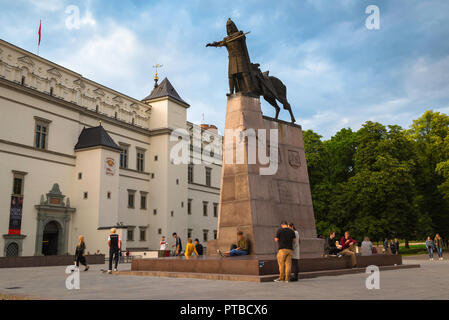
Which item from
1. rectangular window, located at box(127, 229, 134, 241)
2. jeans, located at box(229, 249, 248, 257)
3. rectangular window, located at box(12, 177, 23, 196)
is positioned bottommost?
jeans, located at box(229, 249, 248, 257)

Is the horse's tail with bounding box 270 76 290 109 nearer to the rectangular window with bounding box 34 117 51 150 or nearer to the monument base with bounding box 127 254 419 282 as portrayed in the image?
the monument base with bounding box 127 254 419 282

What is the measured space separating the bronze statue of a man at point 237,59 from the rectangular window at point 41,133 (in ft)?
73.4

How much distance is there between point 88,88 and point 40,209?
489 inches

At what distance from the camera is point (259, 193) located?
45.9 feet

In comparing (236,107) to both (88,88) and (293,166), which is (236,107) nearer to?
(293,166)

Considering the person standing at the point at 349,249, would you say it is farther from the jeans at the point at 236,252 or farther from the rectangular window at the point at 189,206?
the rectangular window at the point at 189,206

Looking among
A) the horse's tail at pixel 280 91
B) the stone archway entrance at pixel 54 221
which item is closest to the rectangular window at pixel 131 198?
the stone archway entrance at pixel 54 221

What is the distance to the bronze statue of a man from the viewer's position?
50.1 ft

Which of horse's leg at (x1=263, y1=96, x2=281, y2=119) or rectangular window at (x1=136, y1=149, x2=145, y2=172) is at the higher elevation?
rectangular window at (x1=136, y1=149, x2=145, y2=172)

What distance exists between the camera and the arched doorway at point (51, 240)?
32.9 m

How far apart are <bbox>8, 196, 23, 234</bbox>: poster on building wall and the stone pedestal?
21.2 meters

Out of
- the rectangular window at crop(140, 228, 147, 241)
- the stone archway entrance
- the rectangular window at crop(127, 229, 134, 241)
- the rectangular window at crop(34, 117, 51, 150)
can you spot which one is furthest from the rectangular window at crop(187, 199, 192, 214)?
the rectangular window at crop(34, 117, 51, 150)
